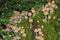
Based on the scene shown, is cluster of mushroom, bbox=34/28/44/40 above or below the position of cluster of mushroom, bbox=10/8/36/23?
below

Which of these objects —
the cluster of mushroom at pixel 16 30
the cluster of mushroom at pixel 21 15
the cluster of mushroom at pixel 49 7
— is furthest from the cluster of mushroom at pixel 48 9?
the cluster of mushroom at pixel 16 30

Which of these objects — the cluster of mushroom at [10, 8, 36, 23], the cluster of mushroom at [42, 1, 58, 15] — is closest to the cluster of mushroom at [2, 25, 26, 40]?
the cluster of mushroom at [10, 8, 36, 23]

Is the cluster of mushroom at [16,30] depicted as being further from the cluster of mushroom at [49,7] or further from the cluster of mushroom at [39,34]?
the cluster of mushroom at [49,7]

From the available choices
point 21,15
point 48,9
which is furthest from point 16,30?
point 48,9

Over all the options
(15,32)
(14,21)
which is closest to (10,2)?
(14,21)

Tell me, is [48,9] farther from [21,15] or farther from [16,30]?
[16,30]

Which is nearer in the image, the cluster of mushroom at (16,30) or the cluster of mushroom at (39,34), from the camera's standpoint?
the cluster of mushroom at (39,34)

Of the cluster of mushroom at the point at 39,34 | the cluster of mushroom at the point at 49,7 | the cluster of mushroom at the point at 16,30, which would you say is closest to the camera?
the cluster of mushroom at the point at 39,34

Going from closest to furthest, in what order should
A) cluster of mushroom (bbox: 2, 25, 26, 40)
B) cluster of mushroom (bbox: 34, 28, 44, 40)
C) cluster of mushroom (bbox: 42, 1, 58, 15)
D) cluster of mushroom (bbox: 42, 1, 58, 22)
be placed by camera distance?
1. cluster of mushroom (bbox: 34, 28, 44, 40)
2. cluster of mushroom (bbox: 2, 25, 26, 40)
3. cluster of mushroom (bbox: 42, 1, 58, 22)
4. cluster of mushroom (bbox: 42, 1, 58, 15)

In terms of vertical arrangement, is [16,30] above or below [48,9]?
below

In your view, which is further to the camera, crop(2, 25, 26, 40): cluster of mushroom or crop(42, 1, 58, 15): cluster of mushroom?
crop(42, 1, 58, 15): cluster of mushroom

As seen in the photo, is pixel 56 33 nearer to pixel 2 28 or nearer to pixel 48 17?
→ pixel 48 17

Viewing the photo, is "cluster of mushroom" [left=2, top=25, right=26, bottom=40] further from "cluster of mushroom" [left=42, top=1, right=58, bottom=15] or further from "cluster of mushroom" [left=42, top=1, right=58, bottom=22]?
"cluster of mushroom" [left=42, top=1, right=58, bottom=15]
